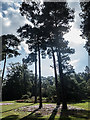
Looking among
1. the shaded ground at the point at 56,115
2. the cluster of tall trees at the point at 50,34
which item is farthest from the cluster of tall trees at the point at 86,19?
the shaded ground at the point at 56,115

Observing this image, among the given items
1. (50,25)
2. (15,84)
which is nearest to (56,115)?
(50,25)

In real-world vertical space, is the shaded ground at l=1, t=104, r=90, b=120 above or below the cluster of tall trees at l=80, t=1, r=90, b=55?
below

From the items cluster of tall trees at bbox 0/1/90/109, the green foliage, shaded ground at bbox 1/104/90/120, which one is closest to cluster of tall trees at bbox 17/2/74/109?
cluster of tall trees at bbox 0/1/90/109

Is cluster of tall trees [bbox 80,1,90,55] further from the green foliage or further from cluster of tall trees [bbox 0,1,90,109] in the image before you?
the green foliage

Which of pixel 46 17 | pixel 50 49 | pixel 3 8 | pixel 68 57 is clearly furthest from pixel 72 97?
pixel 3 8

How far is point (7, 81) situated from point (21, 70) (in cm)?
768

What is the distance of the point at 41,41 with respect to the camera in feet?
50.4

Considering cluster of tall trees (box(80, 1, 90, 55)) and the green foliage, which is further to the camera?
the green foliage

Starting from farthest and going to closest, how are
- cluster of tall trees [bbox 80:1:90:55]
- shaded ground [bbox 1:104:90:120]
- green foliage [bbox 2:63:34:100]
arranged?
green foliage [bbox 2:63:34:100] < cluster of tall trees [bbox 80:1:90:55] < shaded ground [bbox 1:104:90:120]

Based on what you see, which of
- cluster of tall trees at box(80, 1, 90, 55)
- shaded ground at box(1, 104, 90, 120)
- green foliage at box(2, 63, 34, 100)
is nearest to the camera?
shaded ground at box(1, 104, 90, 120)

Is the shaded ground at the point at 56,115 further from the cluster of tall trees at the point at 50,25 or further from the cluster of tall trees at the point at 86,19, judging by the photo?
the cluster of tall trees at the point at 86,19

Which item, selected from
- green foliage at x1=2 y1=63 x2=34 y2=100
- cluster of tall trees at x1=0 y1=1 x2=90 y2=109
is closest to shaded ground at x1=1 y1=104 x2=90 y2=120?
cluster of tall trees at x1=0 y1=1 x2=90 y2=109

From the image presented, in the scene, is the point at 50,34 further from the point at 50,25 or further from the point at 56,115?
the point at 56,115

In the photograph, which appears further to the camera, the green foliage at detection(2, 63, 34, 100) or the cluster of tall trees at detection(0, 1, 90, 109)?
the green foliage at detection(2, 63, 34, 100)
